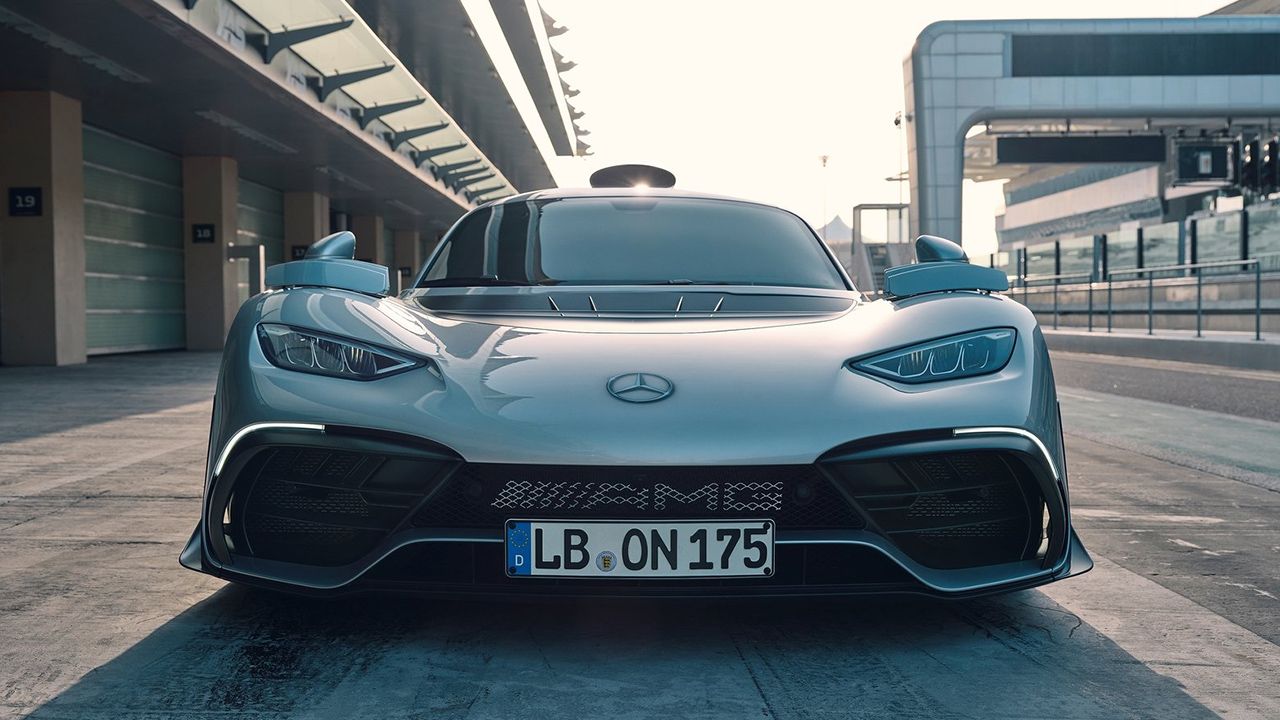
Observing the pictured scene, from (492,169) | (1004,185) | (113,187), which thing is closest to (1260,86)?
(492,169)

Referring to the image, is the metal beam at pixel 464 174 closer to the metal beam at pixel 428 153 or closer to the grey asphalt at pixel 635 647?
the metal beam at pixel 428 153

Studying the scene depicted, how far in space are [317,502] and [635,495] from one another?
72cm

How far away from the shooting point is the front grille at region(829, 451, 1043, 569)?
2473mm

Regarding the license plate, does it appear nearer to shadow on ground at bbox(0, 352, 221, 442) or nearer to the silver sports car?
the silver sports car

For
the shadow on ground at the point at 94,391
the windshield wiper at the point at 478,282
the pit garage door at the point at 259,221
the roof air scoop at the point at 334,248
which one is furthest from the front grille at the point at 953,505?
the pit garage door at the point at 259,221

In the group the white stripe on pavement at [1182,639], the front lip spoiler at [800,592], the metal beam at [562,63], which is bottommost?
the white stripe on pavement at [1182,639]

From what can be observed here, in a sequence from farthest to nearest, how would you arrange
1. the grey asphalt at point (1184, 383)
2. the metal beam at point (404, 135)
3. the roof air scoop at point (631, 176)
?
the metal beam at point (404, 135)
the grey asphalt at point (1184, 383)
the roof air scoop at point (631, 176)

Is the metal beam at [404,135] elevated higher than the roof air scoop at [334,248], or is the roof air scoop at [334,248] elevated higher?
the metal beam at [404,135]

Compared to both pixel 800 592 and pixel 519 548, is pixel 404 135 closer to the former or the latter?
pixel 519 548

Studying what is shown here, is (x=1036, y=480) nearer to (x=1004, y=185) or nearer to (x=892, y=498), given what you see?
(x=892, y=498)

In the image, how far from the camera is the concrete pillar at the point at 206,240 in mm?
20906

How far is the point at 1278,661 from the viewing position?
2.54 meters

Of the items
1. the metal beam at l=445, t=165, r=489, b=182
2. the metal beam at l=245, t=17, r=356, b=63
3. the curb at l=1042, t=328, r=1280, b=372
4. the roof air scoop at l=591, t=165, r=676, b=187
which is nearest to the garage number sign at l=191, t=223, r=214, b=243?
the metal beam at l=245, t=17, r=356, b=63

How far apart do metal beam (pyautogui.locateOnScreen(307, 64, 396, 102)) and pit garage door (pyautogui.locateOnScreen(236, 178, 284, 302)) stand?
5.78 m
